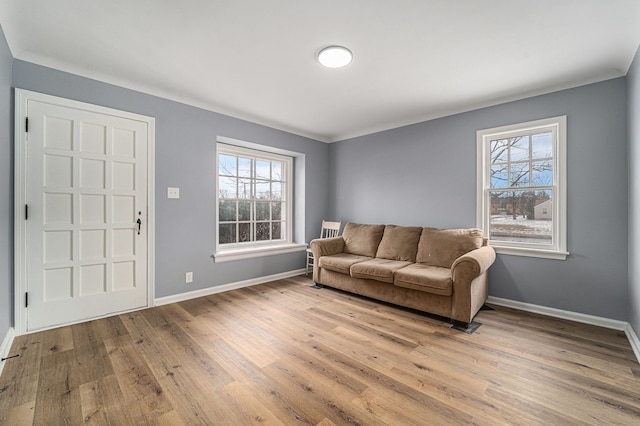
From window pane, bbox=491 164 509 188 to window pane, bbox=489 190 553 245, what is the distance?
10 cm

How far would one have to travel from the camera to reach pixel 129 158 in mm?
2943

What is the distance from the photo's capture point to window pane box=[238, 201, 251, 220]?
419 cm

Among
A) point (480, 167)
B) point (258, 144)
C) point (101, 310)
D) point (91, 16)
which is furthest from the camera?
point (258, 144)

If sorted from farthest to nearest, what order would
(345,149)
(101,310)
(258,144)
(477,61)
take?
(345,149), (258,144), (101,310), (477,61)

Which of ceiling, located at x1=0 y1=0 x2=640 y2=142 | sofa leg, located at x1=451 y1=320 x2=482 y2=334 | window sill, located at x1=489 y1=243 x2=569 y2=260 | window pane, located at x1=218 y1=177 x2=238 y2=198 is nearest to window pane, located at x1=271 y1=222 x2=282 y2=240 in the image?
window pane, located at x1=218 y1=177 x2=238 y2=198

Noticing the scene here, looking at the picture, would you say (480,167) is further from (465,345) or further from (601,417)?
(601,417)

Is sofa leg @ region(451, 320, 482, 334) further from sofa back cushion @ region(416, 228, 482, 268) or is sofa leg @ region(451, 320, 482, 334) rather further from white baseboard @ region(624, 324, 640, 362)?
white baseboard @ region(624, 324, 640, 362)

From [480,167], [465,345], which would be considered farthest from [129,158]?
[480,167]

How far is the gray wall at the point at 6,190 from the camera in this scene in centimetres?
210

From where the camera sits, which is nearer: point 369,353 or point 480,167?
point 369,353

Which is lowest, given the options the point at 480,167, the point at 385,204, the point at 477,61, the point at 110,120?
the point at 385,204

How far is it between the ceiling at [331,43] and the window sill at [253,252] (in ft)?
6.53


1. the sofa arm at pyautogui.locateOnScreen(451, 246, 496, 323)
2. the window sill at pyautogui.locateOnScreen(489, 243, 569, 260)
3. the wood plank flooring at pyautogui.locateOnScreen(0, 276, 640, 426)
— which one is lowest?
the wood plank flooring at pyautogui.locateOnScreen(0, 276, 640, 426)

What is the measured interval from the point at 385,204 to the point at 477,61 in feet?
7.53
